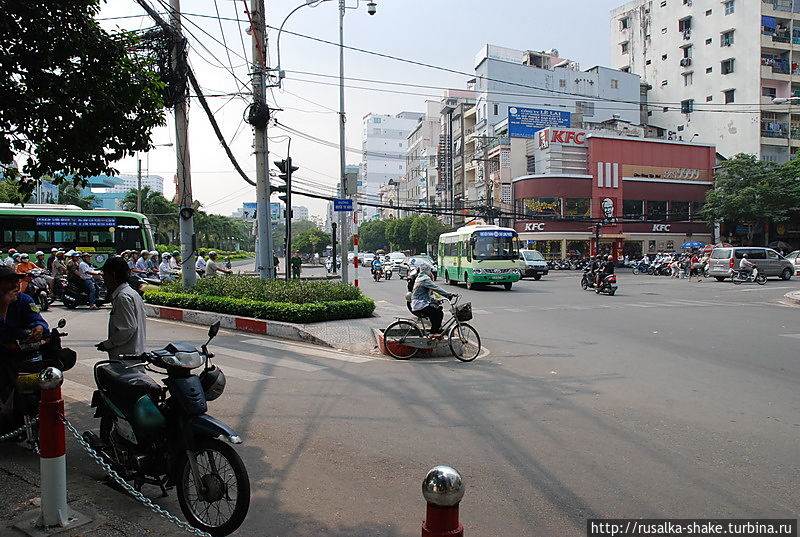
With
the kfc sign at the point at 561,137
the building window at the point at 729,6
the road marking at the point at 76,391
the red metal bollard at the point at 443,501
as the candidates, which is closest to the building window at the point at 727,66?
the building window at the point at 729,6

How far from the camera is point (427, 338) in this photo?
9.42m

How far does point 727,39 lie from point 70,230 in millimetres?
57860

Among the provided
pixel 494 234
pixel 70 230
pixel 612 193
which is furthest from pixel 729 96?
pixel 70 230

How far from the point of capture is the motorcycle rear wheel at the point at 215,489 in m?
3.41

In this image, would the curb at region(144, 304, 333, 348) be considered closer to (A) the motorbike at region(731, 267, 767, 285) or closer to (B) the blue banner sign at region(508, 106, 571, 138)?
(A) the motorbike at region(731, 267, 767, 285)

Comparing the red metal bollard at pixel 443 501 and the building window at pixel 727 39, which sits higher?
the building window at pixel 727 39

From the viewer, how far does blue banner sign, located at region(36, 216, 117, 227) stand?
2477 centimetres

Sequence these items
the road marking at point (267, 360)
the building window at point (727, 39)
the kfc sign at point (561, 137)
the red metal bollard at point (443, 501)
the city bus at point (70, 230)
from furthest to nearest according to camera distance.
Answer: the building window at point (727, 39), the kfc sign at point (561, 137), the city bus at point (70, 230), the road marking at point (267, 360), the red metal bollard at point (443, 501)

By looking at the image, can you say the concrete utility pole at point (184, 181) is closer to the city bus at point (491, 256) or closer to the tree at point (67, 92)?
the tree at point (67, 92)

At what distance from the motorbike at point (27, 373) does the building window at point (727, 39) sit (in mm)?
64469

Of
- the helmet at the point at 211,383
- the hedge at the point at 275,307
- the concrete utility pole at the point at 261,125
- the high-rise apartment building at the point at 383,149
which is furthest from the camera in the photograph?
the high-rise apartment building at the point at 383,149

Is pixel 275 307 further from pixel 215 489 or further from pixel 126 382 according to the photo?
pixel 215 489

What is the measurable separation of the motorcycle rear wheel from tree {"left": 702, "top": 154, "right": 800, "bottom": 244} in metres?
50.3

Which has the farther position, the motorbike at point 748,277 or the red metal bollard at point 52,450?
the motorbike at point 748,277
